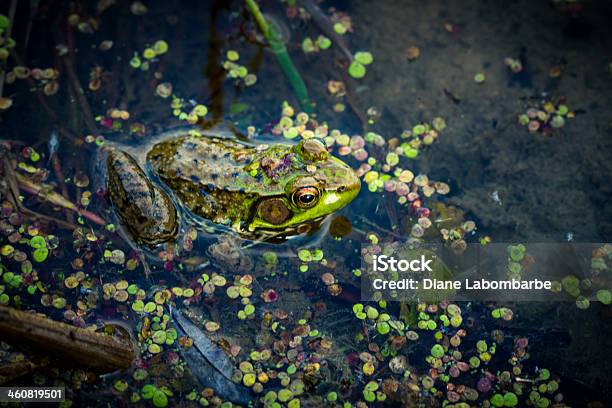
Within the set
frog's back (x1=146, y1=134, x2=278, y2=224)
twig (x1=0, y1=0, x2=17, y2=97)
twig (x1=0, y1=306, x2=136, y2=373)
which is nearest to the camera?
twig (x1=0, y1=306, x2=136, y2=373)

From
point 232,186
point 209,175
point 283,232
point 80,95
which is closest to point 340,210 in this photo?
point 283,232

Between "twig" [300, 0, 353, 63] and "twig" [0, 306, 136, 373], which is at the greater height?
"twig" [300, 0, 353, 63]

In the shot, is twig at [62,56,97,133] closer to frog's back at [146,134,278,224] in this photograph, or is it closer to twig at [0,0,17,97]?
twig at [0,0,17,97]

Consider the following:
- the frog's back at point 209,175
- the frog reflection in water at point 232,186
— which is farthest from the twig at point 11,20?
the frog's back at point 209,175

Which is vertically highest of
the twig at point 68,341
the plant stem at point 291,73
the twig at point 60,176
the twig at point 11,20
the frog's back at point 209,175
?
the twig at point 11,20

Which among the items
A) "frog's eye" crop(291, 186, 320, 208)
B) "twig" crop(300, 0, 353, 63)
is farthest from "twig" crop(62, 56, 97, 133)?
"twig" crop(300, 0, 353, 63)

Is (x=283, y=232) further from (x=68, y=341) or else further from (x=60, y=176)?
(x=60, y=176)

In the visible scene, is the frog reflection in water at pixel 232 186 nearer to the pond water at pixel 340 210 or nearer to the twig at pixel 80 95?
the pond water at pixel 340 210
